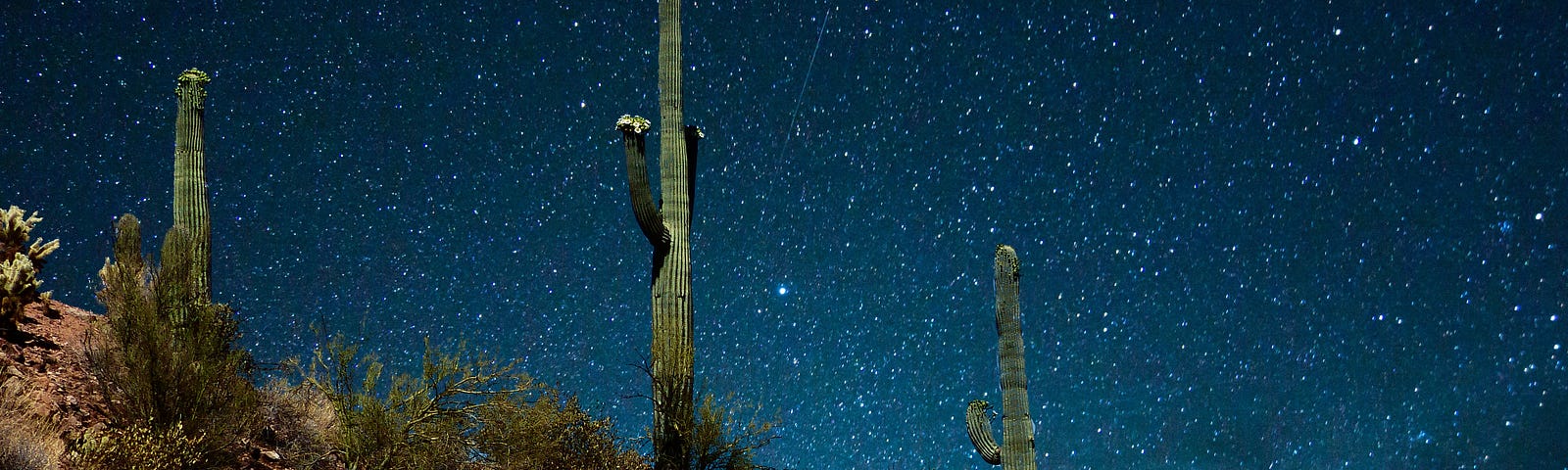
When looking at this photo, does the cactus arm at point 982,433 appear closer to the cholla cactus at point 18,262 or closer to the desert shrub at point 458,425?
the desert shrub at point 458,425

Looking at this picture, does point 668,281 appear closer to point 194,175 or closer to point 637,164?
point 637,164

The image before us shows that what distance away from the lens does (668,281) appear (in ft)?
34.0

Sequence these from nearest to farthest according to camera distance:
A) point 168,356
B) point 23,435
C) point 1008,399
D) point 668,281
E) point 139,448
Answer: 1. point 23,435
2. point 139,448
3. point 168,356
4. point 668,281
5. point 1008,399

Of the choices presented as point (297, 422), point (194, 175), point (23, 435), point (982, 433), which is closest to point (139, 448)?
point (23, 435)

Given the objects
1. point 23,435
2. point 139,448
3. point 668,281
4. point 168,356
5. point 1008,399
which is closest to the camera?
point 23,435

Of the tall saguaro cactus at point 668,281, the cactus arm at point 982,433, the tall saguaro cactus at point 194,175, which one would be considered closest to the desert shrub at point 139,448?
the tall saguaro cactus at point 194,175

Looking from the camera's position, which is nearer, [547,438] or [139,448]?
[139,448]

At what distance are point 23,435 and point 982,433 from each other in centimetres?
792

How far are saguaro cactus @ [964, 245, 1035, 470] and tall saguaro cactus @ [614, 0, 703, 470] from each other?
295 cm

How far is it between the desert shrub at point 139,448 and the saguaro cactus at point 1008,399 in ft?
22.3

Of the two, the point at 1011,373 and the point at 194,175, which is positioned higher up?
the point at 194,175

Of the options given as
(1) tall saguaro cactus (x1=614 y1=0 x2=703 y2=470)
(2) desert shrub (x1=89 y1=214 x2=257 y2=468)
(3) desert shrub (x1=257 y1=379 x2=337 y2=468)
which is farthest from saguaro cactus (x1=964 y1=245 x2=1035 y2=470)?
(2) desert shrub (x1=89 y1=214 x2=257 y2=468)

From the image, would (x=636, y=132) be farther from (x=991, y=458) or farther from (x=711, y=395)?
(x=991, y=458)

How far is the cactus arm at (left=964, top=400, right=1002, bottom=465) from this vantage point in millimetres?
11375
